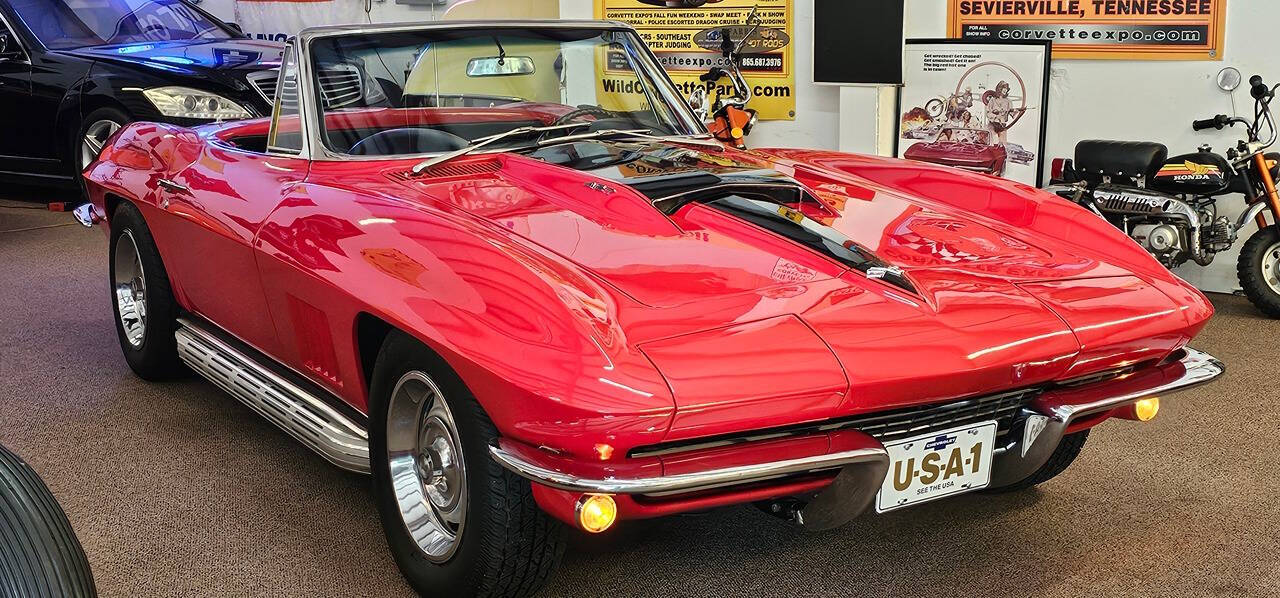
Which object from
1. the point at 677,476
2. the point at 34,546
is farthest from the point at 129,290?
the point at 677,476

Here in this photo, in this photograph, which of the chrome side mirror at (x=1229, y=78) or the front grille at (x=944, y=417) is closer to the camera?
the front grille at (x=944, y=417)

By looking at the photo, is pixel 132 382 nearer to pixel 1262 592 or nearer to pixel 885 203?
pixel 885 203

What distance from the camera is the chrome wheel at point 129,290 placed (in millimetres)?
3992

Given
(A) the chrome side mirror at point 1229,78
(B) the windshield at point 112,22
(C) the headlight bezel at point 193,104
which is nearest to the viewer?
(A) the chrome side mirror at point 1229,78

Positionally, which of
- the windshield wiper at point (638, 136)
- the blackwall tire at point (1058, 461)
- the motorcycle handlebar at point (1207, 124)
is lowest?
the blackwall tire at point (1058, 461)

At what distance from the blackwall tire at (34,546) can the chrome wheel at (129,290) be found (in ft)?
7.65

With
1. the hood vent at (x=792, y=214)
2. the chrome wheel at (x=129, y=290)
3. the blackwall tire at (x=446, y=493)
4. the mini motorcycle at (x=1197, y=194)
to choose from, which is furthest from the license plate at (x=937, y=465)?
the mini motorcycle at (x=1197, y=194)

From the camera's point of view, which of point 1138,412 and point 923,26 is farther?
point 923,26

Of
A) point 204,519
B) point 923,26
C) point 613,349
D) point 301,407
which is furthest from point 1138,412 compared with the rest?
point 923,26

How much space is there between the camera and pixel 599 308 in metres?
2.04

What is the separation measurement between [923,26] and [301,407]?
4.12 meters

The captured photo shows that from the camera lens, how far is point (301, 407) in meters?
2.79

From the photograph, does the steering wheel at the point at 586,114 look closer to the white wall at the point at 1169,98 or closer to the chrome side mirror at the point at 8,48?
the white wall at the point at 1169,98

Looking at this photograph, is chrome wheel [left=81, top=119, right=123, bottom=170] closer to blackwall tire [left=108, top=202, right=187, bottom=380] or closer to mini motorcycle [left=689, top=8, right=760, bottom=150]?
blackwall tire [left=108, top=202, right=187, bottom=380]
